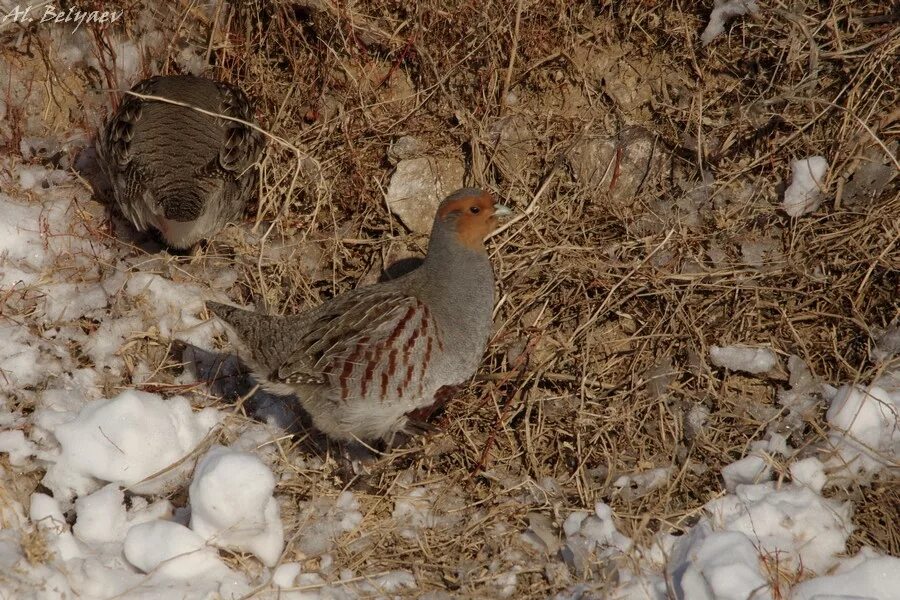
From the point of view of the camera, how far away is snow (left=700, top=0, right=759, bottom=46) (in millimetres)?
4148

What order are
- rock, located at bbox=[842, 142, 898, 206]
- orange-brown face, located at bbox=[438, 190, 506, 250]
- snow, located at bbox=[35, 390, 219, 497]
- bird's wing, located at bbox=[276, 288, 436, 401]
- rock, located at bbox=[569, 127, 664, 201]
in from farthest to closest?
rock, located at bbox=[569, 127, 664, 201]
rock, located at bbox=[842, 142, 898, 206]
orange-brown face, located at bbox=[438, 190, 506, 250]
bird's wing, located at bbox=[276, 288, 436, 401]
snow, located at bbox=[35, 390, 219, 497]

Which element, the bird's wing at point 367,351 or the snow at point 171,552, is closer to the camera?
the snow at point 171,552

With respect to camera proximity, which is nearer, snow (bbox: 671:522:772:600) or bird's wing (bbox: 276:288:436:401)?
snow (bbox: 671:522:772:600)

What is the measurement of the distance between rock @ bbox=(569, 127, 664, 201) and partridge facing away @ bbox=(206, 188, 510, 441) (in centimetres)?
71

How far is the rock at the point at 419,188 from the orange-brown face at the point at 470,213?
0.58m

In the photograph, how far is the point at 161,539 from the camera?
9.75 ft

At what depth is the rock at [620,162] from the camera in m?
4.28

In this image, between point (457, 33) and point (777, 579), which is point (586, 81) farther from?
point (777, 579)

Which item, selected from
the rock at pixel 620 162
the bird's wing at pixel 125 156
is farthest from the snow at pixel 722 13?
the bird's wing at pixel 125 156

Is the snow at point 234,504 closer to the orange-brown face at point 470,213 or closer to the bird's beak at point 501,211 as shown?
the orange-brown face at point 470,213

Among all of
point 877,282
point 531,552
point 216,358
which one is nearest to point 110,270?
point 216,358

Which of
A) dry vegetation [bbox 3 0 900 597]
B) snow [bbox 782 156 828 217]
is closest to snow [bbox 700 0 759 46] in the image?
dry vegetation [bbox 3 0 900 597]

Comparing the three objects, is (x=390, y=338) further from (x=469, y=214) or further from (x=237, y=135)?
(x=237, y=135)

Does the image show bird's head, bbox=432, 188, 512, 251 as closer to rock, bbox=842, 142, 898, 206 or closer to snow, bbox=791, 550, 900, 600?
rock, bbox=842, 142, 898, 206
